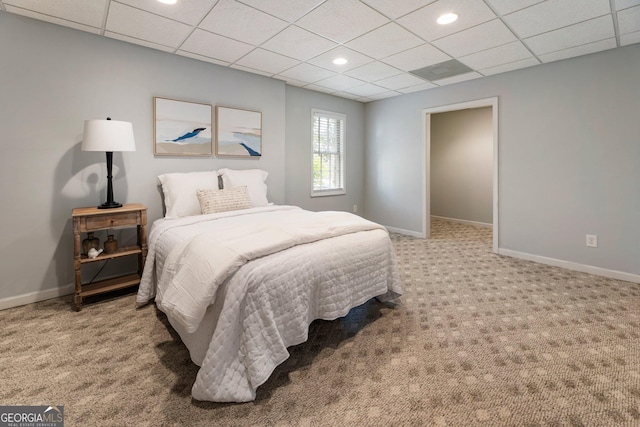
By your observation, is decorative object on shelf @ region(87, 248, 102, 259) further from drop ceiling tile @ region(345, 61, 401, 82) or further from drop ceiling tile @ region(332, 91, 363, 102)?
drop ceiling tile @ region(332, 91, 363, 102)

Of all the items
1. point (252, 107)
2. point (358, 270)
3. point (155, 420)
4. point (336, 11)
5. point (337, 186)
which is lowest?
point (155, 420)

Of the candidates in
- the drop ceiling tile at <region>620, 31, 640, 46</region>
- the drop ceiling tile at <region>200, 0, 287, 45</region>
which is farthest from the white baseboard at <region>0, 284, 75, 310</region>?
the drop ceiling tile at <region>620, 31, 640, 46</region>

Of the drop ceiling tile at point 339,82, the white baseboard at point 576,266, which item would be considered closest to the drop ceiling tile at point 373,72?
the drop ceiling tile at point 339,82

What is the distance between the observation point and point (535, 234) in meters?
3.79

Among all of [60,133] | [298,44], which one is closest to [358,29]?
[298,44]

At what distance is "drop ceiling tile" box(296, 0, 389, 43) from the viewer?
92.6 inches

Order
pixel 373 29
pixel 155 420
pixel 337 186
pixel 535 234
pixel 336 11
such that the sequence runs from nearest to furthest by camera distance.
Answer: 1. pixel 155 420
2. pixel 336 11
3. pixel 373 29
4. pixel 535 234
5. pixel 337 186

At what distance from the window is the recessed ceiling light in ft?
8.37

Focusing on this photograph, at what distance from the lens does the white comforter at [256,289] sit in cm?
150

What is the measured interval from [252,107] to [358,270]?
2.78 m

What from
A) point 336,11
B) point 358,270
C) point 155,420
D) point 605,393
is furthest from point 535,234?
point 155,420

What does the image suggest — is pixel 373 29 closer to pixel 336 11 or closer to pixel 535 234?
pixel 336 11

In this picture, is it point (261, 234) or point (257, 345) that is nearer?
point (257, 345)

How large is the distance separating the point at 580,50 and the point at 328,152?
338 centimetres
